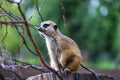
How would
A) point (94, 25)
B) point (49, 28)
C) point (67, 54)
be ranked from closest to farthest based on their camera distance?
point (67, 54), point (49, 28), point (94, 25)

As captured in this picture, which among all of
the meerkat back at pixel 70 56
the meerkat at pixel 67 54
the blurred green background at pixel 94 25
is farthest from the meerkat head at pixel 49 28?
the blurred green background at pixel 94 25

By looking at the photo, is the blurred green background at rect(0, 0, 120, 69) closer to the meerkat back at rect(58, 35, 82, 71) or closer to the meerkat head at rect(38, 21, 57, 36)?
the meerkat head at rect(38, 21, 57, 36)

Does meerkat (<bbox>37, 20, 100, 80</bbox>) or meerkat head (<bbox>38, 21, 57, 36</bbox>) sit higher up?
meerkat head (<bbox>38, 21, 57, 36</bbox>)

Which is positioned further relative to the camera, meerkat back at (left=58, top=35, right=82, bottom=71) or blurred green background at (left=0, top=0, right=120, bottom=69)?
blurred green background at (left=0, top=0, right=120, bottom=69)

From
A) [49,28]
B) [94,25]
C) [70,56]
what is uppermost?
[94,25]

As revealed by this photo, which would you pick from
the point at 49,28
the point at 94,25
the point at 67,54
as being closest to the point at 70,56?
the point at 67,54

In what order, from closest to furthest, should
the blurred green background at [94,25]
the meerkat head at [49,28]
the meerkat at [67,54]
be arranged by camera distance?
1. the meerkat at [67,54]
2. the meerkat head at [49,28]
3. the blurred green background at [94,25]

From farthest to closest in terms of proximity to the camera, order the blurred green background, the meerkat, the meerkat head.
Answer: the blurred green background, the meerkat head, the meerkat

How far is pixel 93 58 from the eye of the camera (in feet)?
66.9

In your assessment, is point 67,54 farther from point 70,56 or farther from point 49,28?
point 49,28

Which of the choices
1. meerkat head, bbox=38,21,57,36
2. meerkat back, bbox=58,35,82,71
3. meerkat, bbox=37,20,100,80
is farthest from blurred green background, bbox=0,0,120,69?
meerkat back, bbox=58,35,82,71

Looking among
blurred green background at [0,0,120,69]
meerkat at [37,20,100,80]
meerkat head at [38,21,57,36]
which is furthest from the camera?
blurred green background at [0,0,120,69]

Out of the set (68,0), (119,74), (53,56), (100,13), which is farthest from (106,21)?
(53,56)

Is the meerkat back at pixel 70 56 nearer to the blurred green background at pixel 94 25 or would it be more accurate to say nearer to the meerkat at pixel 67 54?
the meerkat at pixel 67 54
